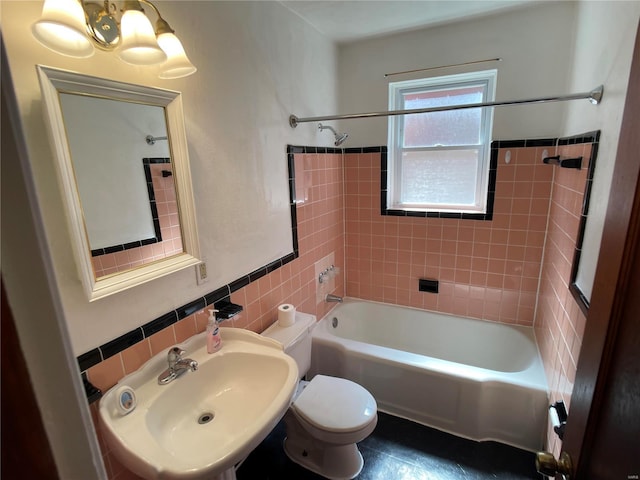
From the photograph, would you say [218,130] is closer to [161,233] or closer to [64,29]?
[161,233]

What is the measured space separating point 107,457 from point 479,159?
2638 mm

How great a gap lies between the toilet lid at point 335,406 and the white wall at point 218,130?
0.73 m

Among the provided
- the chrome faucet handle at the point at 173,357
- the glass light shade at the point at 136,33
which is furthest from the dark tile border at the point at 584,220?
the glass light shade at the point at 136,33

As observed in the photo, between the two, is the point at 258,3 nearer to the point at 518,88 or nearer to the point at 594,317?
the point at 518,88

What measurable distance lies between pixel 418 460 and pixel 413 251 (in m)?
1.43

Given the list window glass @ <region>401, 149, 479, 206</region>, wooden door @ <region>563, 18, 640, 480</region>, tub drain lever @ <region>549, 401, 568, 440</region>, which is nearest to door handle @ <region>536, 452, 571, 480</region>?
wooden door @ <region>563, 18, 640, 480</region>

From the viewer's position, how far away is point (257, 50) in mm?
1642

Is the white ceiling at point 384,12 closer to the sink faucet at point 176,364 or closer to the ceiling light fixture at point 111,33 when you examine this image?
the ceiling light fixture at point 111,33

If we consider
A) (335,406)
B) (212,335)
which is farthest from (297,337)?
(212,335)

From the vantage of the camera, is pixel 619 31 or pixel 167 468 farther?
pixel 619 31

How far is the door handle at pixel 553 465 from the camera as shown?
2.32 feet

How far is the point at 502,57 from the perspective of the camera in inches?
82.8

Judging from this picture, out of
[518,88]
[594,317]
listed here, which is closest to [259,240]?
[594,317]

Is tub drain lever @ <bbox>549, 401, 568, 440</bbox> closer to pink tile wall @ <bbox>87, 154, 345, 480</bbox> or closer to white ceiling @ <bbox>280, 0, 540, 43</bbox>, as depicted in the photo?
pink tile wall @ <bbox>87, 154, 345, 480</bbox>
